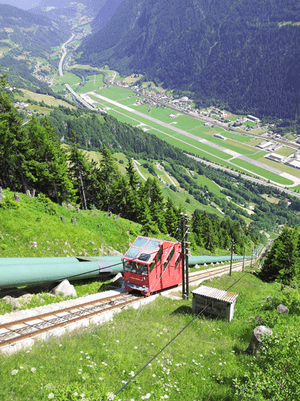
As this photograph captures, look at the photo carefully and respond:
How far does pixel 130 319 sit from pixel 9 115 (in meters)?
37.5

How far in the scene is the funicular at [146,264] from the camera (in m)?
21.3

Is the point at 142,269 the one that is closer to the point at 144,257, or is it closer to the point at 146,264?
the point at 146,264

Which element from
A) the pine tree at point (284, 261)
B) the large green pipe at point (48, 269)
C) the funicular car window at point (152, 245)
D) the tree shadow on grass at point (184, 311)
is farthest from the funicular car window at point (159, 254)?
the pine tree at point (284, 261)

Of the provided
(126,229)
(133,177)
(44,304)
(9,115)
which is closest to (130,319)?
(44,304)

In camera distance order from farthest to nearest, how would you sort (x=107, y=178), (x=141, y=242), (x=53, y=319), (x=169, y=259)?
(x=107, y=178), (x=169, y=259), (x=141, y=242), (x=53, y=319)

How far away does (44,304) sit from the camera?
1869 cm

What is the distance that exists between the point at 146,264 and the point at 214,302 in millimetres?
5535

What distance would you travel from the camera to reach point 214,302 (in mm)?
19109

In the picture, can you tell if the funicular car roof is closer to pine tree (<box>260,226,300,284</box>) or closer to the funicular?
the funicular

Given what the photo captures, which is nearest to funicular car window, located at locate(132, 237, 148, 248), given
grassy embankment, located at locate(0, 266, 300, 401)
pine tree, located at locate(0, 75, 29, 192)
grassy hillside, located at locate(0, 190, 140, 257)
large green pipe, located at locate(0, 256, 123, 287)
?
large green pipe, located at locate(0, 256, 123, 287)

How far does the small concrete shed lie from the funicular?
386cm

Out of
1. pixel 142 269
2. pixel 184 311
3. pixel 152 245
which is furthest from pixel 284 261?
pixel 142 269

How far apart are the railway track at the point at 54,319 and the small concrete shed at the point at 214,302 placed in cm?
465

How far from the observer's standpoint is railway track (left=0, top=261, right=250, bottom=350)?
13578mm
